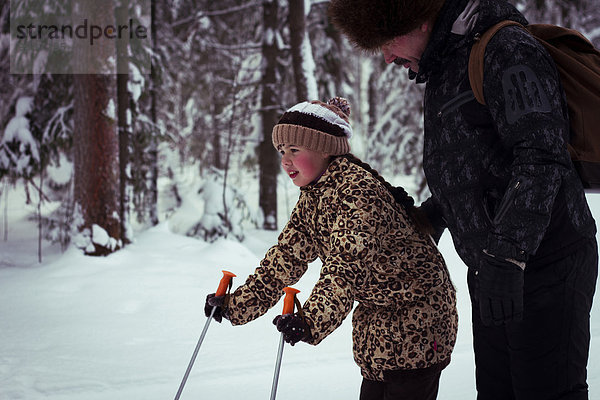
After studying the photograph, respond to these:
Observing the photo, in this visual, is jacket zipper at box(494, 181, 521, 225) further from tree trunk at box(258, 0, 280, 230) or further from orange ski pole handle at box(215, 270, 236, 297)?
tree trunk at box(258, 0, 280, 230)

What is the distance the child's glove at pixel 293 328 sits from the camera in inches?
68.0

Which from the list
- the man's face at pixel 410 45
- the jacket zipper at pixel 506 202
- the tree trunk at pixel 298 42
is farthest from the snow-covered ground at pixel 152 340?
the tree trunk at pixel 298 42

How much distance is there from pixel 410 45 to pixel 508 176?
1.91ft

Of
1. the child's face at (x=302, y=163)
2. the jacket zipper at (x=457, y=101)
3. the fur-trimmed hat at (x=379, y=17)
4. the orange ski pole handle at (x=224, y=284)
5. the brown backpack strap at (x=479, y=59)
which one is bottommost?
the orange ski pole handle at (x=224, y=284)

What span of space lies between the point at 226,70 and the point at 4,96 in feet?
16.2

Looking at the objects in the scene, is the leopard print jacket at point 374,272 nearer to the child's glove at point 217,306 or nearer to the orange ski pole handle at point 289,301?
the child's glove at point 217,306

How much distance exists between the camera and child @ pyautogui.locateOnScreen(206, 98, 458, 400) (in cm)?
196

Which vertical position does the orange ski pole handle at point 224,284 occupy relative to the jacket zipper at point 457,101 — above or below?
below

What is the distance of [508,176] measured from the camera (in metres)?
1.70

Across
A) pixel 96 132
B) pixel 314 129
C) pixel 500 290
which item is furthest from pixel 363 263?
pixel 96 132

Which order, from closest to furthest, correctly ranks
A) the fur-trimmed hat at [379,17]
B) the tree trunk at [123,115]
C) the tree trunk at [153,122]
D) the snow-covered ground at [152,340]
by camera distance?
the fur-trimmed hat at [379,17] < the snow-covered ground at [152,340] < the tree trunk at [123,115] < the tree trunk at [153,122]

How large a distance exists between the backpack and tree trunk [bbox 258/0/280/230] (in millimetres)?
9022

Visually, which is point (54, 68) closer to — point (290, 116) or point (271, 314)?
point (271, 314)

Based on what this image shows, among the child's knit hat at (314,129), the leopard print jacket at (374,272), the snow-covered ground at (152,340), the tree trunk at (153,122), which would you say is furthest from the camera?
the tree trunk at (153,122)
